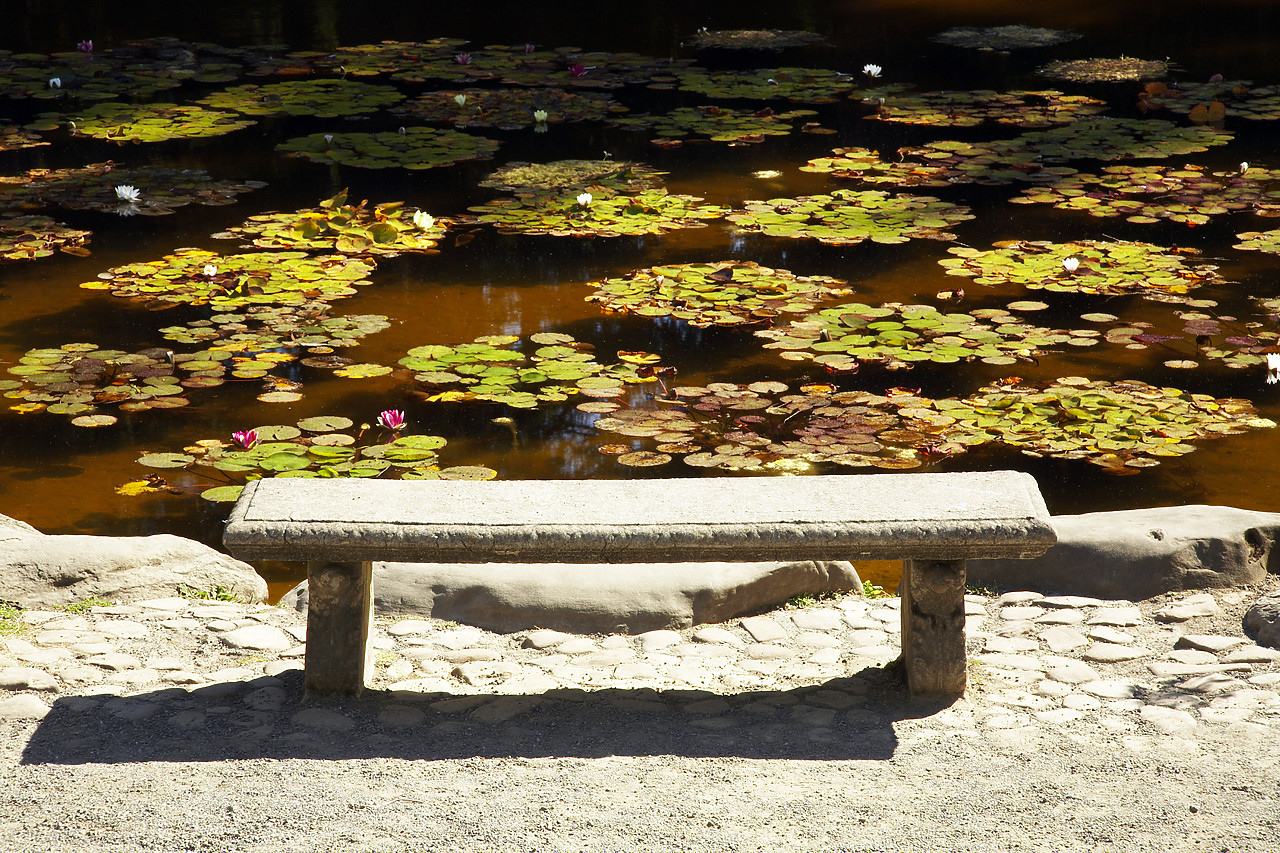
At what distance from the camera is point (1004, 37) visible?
37.1 ft

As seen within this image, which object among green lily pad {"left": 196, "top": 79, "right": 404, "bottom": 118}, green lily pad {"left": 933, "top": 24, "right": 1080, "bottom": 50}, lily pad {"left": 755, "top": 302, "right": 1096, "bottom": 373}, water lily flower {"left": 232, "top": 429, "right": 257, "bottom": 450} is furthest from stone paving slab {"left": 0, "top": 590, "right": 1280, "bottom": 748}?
green lily pad {"left": 933, "top": 24, "right": 1080, "bottom": 50}

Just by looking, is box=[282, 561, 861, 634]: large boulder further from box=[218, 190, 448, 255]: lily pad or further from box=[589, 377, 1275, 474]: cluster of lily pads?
box=[218, 190, 448, 255]: lily pad

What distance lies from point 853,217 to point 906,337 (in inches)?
65.8

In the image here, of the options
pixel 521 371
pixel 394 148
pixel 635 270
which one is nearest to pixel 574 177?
pixel 394 148

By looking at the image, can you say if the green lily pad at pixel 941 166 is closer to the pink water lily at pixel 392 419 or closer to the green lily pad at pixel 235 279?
the green lily pad at pixel 235 279

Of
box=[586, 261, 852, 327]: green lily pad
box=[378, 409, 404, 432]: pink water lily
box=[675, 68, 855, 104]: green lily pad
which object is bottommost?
box=[378, 409, 404, 432]: pink water lily

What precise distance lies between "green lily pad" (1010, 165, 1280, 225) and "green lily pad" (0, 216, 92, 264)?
4.99 metres

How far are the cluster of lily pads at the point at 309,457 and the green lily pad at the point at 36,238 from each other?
2.50 metres

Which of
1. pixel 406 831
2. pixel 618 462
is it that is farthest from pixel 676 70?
pixel 406 831

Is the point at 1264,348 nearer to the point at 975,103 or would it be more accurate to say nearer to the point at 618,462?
the point at 618,462

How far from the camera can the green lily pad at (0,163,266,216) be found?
690 centimetres

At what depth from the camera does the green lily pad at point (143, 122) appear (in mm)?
8461

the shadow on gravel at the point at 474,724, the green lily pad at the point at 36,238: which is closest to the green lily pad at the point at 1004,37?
the green lily pad at the point at 36,238

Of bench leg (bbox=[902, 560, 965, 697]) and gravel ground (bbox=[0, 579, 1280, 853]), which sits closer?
gravel ground (bbox=[0, 579, 1280, 853])
